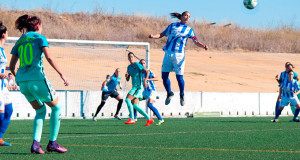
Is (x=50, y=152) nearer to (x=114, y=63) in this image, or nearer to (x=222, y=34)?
(x=114, y=63)

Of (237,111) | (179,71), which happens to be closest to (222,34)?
(237,111)

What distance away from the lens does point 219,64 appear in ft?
155

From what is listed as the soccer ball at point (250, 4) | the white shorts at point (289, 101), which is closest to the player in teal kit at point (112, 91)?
the white shorts at point (289, 101)

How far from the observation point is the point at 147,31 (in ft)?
164

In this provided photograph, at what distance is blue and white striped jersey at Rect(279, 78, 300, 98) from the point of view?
18344mm

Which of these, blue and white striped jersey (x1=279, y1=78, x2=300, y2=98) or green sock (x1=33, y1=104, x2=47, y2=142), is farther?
blue and white striped jersey (x1=279, y1=78, x2=300, y2=98)

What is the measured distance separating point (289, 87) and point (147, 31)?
32432mm

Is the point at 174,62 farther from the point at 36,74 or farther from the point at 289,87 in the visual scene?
the point at 289,87

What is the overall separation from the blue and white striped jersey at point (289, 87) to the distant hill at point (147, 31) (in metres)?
27.4

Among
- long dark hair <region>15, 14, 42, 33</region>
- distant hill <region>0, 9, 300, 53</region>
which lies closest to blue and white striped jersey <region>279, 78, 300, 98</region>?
long dark hair <region>15, 14, 42, 33</region>

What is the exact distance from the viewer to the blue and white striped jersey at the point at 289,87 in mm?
18344

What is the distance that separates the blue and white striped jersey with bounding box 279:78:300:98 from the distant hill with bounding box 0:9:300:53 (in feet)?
89.9

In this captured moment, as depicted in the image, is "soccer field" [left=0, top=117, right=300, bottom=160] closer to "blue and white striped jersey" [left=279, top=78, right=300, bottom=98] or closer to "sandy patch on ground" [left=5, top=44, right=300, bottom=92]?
"blue and white striped jersey" [left=279, top=78, right=300, bottom=98]

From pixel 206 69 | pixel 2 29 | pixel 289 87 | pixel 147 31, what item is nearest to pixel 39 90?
pixel 2 29
